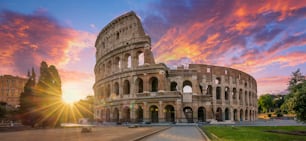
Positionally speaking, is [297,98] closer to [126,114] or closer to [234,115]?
[126,114]

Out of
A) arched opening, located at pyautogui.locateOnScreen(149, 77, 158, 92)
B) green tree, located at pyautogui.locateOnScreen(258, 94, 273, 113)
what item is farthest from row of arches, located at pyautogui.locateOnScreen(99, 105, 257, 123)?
green tree, located at pyautogui.locateOnScreen(258, 94, 273, 113)

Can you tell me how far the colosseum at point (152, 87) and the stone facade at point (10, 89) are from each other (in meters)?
48.1

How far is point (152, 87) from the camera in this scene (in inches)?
2099

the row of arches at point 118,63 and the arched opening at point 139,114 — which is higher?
the row of arches at point 118,63

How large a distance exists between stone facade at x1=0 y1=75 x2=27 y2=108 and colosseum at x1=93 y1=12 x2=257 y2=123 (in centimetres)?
4815

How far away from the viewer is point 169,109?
49125 millimetres

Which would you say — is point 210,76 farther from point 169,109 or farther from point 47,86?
point 47,86

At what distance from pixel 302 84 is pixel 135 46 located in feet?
121

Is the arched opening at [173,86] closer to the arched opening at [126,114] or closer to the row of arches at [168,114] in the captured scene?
the row of arches at [168,114]

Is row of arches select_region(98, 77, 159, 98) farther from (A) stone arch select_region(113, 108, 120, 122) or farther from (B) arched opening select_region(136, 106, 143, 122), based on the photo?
(B) arched opening select_region(136, 106, 143, 122)

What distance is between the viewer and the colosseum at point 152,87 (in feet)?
155

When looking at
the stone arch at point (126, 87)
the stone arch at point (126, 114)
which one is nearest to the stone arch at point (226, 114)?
the stone arch at point (126, 114)

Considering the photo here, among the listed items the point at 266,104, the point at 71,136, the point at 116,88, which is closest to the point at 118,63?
the point at 116,88

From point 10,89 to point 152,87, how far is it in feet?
223
